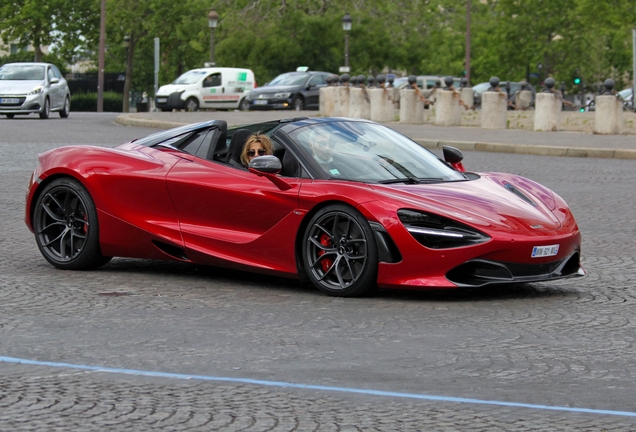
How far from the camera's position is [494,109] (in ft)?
98.0

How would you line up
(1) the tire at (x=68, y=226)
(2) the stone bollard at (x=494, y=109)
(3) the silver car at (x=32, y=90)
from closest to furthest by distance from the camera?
(1) the tire at (x=68, y=226)
(2) the stone bollard at (x=494, y=109)
(3) the silver car at (x=32, y=90)

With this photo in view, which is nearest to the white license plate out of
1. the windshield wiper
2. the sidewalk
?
the windshield wiper

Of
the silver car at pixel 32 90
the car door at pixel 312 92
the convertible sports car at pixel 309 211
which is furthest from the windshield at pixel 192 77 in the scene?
the convertible sports car at pixel 309 211

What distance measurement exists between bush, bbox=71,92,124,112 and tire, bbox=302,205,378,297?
175ft

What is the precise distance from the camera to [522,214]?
798 cm

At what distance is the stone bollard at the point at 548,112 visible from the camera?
28.6 m

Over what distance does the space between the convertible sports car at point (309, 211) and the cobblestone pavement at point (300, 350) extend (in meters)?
0.22

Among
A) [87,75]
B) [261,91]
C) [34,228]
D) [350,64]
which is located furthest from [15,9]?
[34,228]

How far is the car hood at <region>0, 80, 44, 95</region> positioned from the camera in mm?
34125

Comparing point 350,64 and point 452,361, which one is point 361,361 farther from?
point 350,64

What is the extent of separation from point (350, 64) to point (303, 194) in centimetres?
5811

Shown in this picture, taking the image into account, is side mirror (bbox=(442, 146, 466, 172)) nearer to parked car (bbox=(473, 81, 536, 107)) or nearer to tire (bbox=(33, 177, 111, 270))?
tire (bbox=(33, 177, 111, 270))

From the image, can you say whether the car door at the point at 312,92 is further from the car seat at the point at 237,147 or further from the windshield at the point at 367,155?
the car seat at the point at 237,147

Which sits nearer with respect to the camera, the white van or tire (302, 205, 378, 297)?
tire (302, 205, 378, 297)
